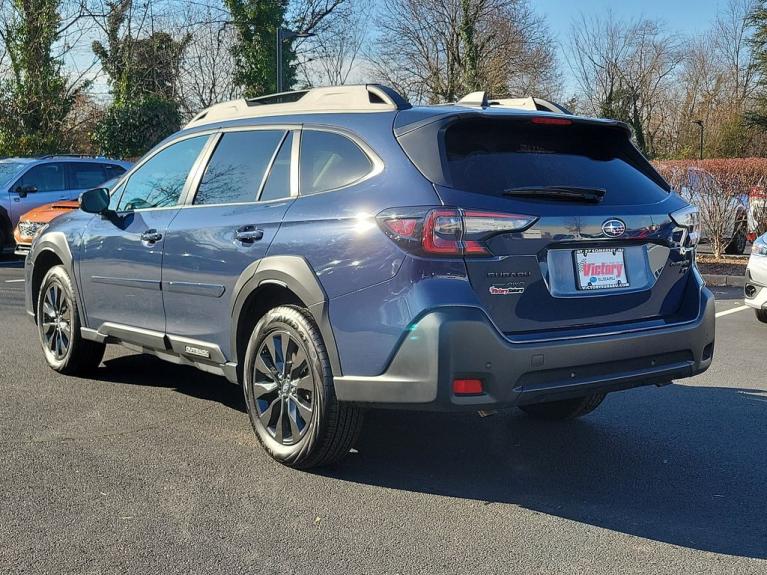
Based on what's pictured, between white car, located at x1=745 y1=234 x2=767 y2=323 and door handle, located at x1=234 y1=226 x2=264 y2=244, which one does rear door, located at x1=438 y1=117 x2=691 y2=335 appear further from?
white car, located at x1=745 y1=234 x2=767 y2=323

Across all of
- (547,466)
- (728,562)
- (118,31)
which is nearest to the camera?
(728,562)

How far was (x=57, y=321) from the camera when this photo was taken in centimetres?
604

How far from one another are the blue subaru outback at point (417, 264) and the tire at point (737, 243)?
434 inches

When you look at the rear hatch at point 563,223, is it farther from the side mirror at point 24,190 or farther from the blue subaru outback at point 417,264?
the side mirror at point 24,190

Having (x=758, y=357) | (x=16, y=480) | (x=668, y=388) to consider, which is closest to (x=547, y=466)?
(x=668, y=388)

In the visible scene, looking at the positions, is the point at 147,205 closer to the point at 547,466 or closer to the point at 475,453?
the point at 475,453

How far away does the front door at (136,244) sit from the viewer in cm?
495

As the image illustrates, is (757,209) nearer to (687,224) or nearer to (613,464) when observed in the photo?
(687,224)

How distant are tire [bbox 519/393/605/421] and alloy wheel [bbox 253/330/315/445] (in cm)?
154

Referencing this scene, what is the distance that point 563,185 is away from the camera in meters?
3.83

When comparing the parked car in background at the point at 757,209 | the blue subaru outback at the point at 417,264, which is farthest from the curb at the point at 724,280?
the blue subaru outback at the point at 417,264

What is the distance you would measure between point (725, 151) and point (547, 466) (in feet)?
135

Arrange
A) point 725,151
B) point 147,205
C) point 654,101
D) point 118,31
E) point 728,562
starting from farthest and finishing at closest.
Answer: point 654,101
point 725,151
point 118,31
point 147,205
point 728,562

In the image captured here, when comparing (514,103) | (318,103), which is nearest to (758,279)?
(514,103)
